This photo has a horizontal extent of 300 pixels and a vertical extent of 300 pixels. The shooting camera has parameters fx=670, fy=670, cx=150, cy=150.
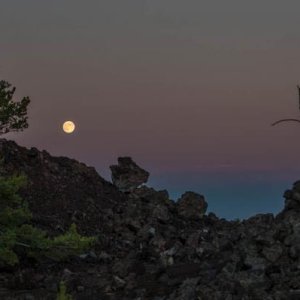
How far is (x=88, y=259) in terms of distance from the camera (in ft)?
106

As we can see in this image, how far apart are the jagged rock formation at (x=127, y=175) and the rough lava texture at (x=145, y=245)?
0.64 meters

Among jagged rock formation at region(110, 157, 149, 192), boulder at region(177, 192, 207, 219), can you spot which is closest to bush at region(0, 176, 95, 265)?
boulder at region(177, 192, 207, 219)

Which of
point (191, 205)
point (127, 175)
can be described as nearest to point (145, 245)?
point (191, 205)

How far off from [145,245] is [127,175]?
13177mm

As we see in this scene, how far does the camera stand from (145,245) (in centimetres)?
3378

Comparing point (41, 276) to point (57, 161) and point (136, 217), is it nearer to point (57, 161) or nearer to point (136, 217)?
point (136, 217)

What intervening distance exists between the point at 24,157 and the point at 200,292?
25.8 metres

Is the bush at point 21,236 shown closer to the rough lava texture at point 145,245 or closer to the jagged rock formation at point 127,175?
the rough lava texture at point 145,245

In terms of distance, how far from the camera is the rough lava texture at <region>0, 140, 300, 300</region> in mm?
22438

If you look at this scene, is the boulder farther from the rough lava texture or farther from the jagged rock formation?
the jagged rock formation

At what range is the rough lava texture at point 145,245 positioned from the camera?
2244 centimetres

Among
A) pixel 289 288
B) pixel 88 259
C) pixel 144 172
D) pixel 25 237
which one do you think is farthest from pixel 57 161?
pixel 289 288

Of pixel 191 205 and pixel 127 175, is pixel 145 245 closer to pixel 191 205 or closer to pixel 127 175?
pixel 191 205

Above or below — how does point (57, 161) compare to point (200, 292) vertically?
above
